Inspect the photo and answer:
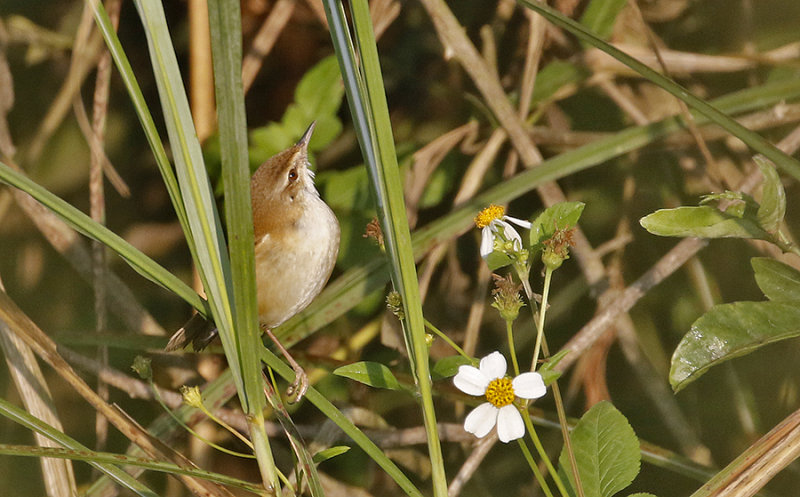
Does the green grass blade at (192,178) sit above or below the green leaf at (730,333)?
above

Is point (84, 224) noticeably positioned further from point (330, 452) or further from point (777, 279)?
point (777, 279)

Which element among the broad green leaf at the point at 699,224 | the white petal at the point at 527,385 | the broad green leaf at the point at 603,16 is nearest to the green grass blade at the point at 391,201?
the white petal at the point at 527,385

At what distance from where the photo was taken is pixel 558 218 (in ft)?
3.28

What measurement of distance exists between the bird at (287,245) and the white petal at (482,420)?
509 millimetres

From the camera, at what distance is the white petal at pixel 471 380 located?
35.9 inches

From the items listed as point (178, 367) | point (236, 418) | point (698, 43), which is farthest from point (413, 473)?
point (698, 43)

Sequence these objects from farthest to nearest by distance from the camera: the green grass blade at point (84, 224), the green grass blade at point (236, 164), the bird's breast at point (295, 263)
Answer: the bird's breast at point (295, 263), the green grass blade at point (84, 224), the green grass blade at point (236, 164)

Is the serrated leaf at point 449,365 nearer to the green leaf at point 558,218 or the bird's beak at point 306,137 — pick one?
the green leaf at point 558,218

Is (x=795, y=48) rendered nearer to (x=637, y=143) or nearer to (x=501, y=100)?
(x=637, y=143)

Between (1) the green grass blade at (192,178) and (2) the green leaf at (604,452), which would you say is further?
(2) the green leaf at (604,452)

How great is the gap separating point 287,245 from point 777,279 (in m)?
0.89

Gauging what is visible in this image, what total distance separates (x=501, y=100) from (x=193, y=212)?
1.21 meters

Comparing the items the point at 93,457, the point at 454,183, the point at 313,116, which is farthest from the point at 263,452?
the point at 454,183

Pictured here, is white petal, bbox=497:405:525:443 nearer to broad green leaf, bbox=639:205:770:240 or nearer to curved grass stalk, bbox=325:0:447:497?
curved grass stalk, bbox=325:0:447:497
